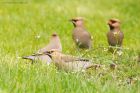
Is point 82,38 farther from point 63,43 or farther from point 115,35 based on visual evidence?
point 63,43

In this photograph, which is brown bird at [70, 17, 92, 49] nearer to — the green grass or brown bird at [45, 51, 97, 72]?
the green grass

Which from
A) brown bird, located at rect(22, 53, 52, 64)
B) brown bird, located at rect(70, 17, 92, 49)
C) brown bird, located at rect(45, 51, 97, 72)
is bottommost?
brown bird, located at rect(45, 51, 97, 72)

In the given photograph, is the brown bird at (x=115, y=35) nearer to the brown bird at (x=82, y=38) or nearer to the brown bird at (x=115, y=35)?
the brown bird at (x=115, y=35)

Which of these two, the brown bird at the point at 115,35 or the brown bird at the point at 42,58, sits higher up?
the brown bird at the point at 115,35

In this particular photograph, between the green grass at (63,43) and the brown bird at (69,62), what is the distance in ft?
0.51

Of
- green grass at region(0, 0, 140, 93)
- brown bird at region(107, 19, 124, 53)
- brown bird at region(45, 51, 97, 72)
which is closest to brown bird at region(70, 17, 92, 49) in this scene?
green grass at region(0, 0, 140, 93)

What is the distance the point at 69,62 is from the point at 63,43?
383 cm

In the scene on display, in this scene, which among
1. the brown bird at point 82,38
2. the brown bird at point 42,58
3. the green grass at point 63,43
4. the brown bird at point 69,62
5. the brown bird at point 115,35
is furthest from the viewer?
the brown bird at point 82,38

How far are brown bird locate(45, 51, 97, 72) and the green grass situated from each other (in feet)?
0.51

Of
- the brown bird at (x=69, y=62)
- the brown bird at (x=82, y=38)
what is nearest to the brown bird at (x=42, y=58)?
the brown bird at (x=69, y=62)

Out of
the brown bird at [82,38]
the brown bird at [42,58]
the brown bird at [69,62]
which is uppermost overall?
the brown bird at [82,38]

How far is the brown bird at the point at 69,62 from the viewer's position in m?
7.29

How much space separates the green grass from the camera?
6238 millimetres

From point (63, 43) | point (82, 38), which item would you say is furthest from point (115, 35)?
point (63, 43)
